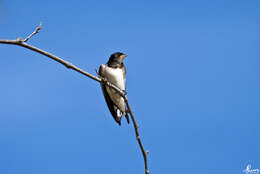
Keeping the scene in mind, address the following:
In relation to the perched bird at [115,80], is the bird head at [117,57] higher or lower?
higher

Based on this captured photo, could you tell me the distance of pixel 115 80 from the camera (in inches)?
311

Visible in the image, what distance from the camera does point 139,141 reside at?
3502 mm

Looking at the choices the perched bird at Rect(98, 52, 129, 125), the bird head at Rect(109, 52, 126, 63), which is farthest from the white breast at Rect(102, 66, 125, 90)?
the bird head at Rect(109, 52, 126, 63)

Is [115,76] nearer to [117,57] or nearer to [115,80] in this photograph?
[115,80]

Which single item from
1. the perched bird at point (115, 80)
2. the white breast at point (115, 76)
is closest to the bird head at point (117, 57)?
the perched bird at point (115, 80)

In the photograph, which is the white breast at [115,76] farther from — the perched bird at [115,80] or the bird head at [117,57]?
the bird head at [117,57]

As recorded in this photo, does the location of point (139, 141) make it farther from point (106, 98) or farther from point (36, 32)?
point (106, 98)

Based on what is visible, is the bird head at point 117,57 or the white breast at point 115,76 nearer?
the white breast at point 115,76

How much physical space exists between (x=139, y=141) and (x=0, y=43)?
1.37 metres

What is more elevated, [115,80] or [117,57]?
[117,57]

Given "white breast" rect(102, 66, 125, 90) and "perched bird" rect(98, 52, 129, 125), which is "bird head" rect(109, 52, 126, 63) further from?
"white breast" rect(102, 66, 125, 90)

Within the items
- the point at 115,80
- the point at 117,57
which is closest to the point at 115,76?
the point at 115,80

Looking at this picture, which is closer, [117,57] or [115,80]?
[115,80]

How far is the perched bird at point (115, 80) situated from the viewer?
26.1 ft
